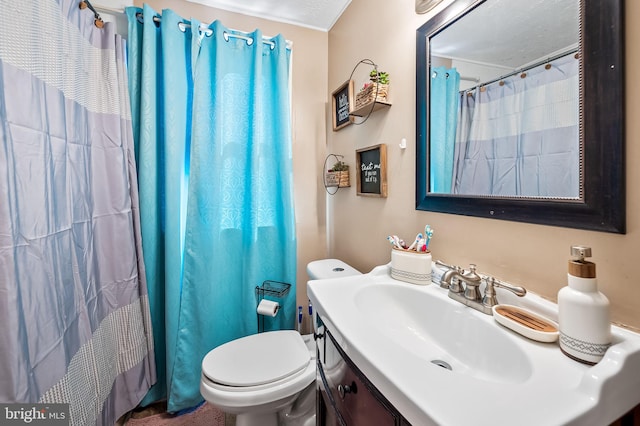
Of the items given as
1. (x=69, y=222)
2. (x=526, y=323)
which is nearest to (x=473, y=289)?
(x=526, y=323)

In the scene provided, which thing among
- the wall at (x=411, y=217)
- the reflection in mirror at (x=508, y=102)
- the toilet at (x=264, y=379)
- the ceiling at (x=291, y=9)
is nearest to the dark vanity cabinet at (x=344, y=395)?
the toilet at (x=264, y=379)

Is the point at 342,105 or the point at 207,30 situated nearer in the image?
the point at 207,30

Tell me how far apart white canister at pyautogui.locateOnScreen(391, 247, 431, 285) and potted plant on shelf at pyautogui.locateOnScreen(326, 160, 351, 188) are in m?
0.69

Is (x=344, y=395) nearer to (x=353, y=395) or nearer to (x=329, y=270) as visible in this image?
(x=353, y=395)

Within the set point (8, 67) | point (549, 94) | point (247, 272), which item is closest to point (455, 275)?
point (549, 94)

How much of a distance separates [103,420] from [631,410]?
1.69 metres

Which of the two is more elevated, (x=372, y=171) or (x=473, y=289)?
(x=372, y=171)

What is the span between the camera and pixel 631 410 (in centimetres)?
46

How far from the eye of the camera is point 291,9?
1.61 metres

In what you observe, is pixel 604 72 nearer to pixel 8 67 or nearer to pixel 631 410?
pixel 631 410

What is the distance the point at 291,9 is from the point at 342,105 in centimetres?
66

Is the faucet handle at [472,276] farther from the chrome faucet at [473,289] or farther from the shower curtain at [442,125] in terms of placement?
the shower curtain at [442,125]

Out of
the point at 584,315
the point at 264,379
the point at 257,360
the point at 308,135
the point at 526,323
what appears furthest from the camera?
the point at 308,135

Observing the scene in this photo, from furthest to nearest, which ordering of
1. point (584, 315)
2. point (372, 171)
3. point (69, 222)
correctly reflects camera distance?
point (372, 171), point (69, 222), point (584, 315)
